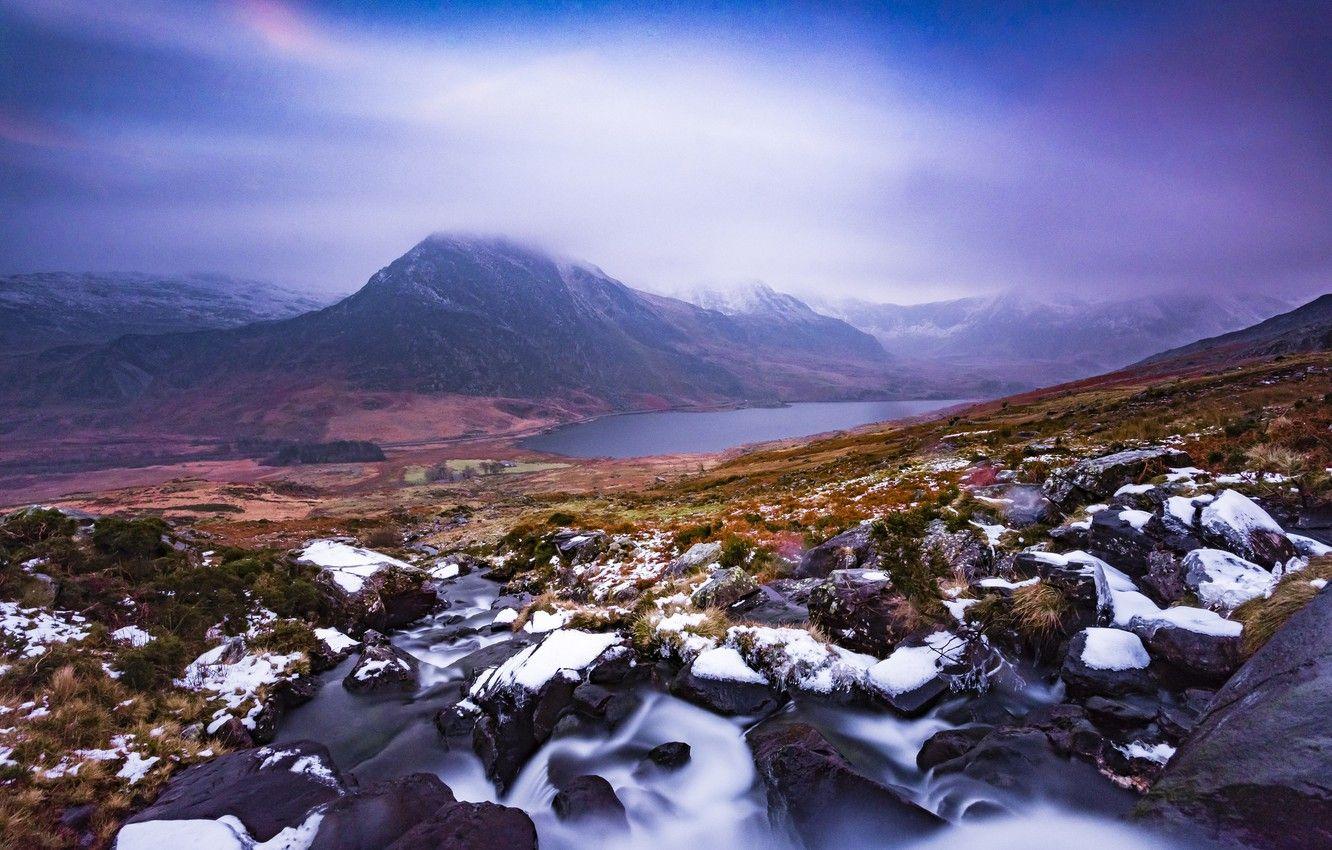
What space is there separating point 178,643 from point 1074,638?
1784 cm

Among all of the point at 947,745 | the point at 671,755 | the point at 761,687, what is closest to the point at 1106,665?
the point at 947,745

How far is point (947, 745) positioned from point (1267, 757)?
13.4ft

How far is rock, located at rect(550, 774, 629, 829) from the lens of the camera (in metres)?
8.72

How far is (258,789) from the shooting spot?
315 inches

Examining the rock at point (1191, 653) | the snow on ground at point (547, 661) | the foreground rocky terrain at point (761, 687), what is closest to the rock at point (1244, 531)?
the foreground rocky terrain at point (761, 687)

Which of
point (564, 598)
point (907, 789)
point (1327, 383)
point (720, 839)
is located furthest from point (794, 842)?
point (1327, 383)

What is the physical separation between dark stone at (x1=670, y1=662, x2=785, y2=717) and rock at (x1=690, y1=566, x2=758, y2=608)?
8.64ft

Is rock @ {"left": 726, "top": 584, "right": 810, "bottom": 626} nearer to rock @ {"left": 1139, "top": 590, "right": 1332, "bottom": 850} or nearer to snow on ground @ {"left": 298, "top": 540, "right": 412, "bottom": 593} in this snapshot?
rock @ {"left": 1139, "top": 590, "right": 1332, "bottom": 850}

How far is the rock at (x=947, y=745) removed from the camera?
8617mm

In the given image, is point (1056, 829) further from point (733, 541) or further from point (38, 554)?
point (38, 554)

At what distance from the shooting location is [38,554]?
42.8ft

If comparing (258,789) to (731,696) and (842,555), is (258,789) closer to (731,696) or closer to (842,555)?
(731,696)

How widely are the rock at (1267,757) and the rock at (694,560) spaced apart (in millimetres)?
11301

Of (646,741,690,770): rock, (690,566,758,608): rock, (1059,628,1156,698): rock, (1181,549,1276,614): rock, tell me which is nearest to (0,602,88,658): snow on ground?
(646,741,690,770): rock
